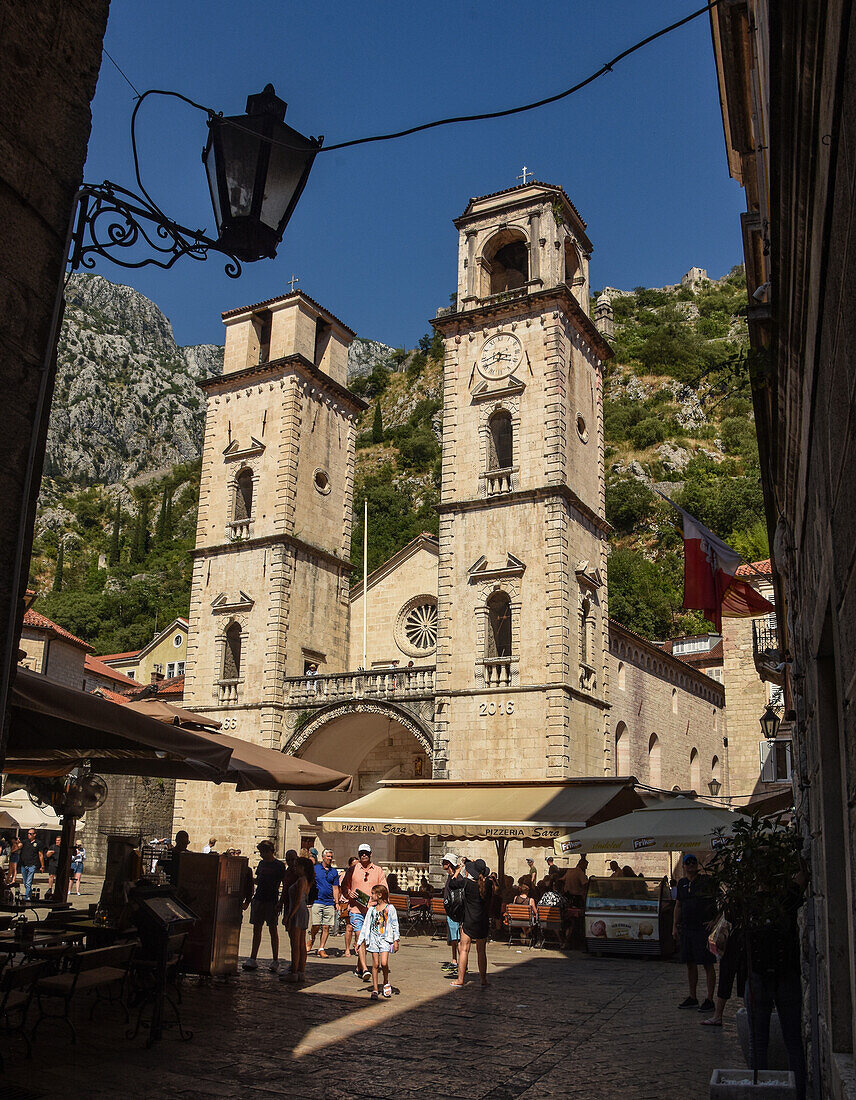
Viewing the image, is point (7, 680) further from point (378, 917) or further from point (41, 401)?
point (378, 917)

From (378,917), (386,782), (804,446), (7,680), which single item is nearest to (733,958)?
(378,917)

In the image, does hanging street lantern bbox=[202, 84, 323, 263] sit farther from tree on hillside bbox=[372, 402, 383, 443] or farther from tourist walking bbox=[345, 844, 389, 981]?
tree on hillside bbox=[372, 402, 383, 443]

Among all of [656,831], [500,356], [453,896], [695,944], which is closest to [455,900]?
[453,896]

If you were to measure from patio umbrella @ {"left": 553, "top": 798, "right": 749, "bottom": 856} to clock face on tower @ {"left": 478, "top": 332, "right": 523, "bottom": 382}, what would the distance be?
45.4ft

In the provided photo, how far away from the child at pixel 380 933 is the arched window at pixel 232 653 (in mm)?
18795

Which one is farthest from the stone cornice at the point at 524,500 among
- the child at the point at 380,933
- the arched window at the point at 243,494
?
the child at the point at 380,933

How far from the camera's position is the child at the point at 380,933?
420 inches

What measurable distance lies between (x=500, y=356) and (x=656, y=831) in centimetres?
1522

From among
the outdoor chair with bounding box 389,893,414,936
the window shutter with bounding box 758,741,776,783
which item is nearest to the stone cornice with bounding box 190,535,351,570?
the outdoor chair with bounding box 389,893,414,936

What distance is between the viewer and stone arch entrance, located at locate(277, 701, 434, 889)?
26.2 meters

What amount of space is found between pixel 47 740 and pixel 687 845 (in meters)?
10.2

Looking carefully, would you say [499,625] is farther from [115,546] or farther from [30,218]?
[115,546]

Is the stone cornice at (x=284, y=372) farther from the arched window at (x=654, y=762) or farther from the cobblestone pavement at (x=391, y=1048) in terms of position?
the cobblestone pavement at (x=391, y=1048)

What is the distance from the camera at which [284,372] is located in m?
30.4
